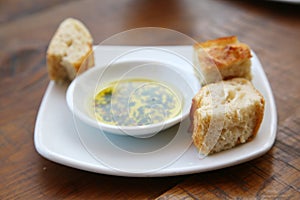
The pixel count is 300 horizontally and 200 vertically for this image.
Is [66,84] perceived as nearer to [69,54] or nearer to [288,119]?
[69,54]

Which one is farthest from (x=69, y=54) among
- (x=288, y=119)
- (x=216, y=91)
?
(x=288, y=119)

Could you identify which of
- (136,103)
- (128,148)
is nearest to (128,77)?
(136,103)

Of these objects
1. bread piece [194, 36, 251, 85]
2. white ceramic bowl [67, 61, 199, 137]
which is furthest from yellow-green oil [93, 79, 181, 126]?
bread piece [194, 36, 251, 85]

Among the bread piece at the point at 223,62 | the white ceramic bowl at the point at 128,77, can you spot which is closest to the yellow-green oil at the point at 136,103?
the white ceramic bowl at the point at 128,77

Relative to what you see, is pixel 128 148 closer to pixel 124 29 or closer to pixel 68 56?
pixel 68 56

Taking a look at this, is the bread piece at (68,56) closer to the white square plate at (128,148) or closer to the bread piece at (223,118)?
the white square plate at (128,148)

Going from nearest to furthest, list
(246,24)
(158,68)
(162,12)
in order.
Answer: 1. (158,68)
2. (246,24)
3. (162,12)
